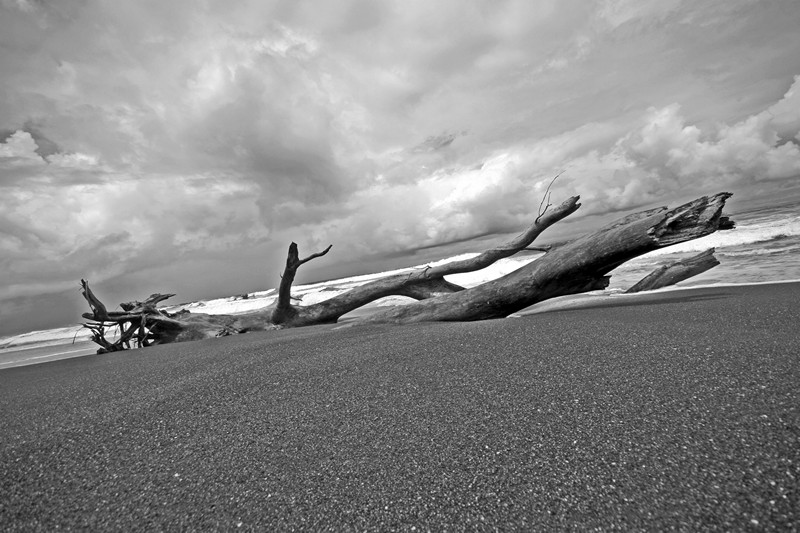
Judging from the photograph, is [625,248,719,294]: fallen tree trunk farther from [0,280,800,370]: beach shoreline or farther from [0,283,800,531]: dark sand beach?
[0,283,800,531]: dark sand beach

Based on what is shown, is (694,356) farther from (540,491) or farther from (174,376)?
(174,376)

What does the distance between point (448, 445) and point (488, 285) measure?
468 cm

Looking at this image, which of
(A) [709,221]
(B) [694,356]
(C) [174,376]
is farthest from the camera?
(A) [709,221]

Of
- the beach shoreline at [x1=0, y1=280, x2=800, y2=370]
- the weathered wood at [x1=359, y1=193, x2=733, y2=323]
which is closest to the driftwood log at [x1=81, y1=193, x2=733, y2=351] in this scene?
the weathered wood at [x1=359, y1=193, x2=733, y2=323]

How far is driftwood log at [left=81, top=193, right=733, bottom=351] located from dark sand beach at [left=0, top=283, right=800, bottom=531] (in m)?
2.11

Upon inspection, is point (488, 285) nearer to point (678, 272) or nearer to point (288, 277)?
point (288, 277)

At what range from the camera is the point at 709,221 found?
432 centimetres

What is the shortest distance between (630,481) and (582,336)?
214 centimetres

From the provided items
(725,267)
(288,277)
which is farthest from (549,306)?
(725,267)

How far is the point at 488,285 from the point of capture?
6062mm

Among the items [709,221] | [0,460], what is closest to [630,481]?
[0,460]

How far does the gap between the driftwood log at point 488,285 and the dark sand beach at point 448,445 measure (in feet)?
6.92

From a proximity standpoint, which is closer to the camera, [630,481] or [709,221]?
[630,481]

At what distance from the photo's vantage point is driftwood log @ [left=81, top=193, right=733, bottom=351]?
4.65 m
